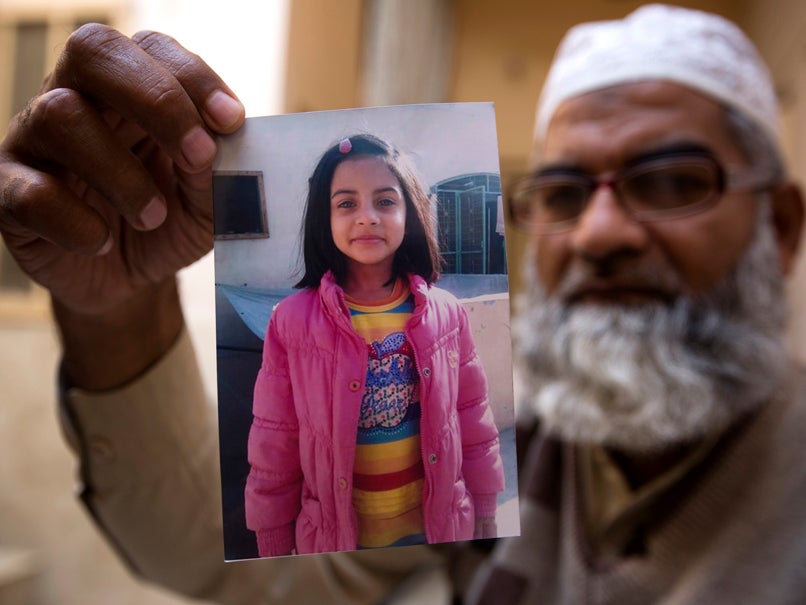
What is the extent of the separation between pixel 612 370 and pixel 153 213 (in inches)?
29.6

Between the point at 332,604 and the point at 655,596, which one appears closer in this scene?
the point at 332,604

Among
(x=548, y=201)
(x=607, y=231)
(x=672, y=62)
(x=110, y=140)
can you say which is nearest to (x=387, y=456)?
(x=110, y=140)

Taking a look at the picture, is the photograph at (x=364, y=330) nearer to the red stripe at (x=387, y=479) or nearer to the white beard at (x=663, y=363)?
the red stripe at (x=387, y=479)

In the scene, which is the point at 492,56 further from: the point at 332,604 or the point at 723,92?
the point at 332,604

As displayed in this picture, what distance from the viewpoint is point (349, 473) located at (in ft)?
1.06

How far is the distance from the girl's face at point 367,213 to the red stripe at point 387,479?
0.37ft

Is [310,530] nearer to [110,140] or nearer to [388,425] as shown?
[388,425]

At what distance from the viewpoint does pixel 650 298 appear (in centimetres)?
92

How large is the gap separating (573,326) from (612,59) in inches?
20.0

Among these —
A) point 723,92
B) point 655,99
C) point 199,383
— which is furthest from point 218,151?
point 723,92

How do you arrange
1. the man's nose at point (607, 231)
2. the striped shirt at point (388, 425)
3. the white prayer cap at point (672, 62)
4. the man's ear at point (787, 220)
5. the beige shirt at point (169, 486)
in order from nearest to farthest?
1. the striped shirt at point (388, 425)
2. the beige shirt at point (169, 486)
3. the man's nose at point (607, 231)
4. the white prayer cap at point (672, 62)
5. the man's ear at point (787, 220)

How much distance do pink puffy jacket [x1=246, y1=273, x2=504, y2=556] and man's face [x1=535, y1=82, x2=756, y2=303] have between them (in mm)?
602

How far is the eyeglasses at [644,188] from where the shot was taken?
88 cm

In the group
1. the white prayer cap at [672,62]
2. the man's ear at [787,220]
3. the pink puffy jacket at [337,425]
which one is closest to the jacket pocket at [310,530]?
the pink puffy jacket at [337,425]
